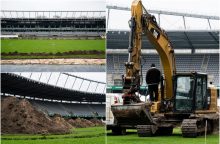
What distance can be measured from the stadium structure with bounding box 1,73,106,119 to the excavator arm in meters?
4.23

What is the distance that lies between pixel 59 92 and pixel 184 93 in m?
6.74

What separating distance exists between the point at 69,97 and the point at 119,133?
5.91m

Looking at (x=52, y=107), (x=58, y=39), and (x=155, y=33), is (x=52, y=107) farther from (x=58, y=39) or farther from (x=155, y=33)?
(x=155, y=33)

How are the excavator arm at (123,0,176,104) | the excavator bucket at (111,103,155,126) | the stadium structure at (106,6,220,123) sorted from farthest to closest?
the stadium structure at (106,6,220,123) → the excavator arm at (123,0,176,104) → the excavator bucket at (111,103,155,126)

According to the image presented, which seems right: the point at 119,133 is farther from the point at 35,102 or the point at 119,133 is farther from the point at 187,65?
the point at 187,65

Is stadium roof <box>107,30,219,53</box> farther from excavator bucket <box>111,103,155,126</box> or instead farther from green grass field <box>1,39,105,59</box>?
green grass field <box>1,39,105,59</box>

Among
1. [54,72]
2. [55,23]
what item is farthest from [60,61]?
[55,23]

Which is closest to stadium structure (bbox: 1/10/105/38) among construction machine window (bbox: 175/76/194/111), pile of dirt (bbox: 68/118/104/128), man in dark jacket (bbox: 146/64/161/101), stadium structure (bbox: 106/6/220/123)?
pile of dirt (bbox: 68/118/104/128)

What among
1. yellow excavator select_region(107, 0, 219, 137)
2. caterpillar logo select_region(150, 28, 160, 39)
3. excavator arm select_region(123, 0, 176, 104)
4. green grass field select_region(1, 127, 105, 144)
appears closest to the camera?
green grass field select_region(1, 127, 105, 144)

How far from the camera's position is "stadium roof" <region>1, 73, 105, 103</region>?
5.59 m

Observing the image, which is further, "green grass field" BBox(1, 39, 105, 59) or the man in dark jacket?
the man in dark jacket

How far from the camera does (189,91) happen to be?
39.6 feet

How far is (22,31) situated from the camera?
6.99m

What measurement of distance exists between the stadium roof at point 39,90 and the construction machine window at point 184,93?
6329 mm
